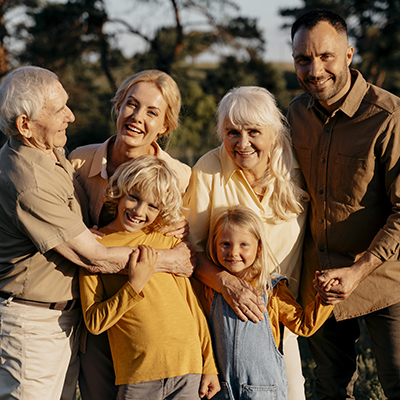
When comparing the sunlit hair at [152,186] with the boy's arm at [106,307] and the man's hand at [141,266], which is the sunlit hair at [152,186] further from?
the boy's arm at [106,307]

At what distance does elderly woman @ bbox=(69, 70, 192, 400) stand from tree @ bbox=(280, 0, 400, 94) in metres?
13.9

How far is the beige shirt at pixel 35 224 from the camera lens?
2.29 meters

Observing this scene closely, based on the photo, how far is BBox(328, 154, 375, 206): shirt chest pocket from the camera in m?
2.84

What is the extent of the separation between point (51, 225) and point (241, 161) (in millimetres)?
1230

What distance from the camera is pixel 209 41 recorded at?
50.5ft

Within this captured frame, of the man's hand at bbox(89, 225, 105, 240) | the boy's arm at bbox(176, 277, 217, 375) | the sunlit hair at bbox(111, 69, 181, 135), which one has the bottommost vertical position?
the boy's arm at bbox(176, 277, 217, 375)

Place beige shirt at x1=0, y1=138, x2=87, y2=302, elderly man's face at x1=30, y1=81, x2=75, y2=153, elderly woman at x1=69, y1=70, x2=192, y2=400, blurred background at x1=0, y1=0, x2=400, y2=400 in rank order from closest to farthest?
beige shirt at x1=0, y1=138, x2=87, y2=302, elderly man's face at x1=30, y1=81, x2=75, y2=153, elderly woman at x1=69, y1=70, x2=192, y2=400, blurred background at x1=0, y1=0, x2=400, y2=400

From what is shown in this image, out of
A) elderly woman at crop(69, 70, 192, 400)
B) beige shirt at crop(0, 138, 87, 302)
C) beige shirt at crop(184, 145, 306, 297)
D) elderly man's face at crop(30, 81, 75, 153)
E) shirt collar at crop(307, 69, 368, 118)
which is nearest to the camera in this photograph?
beige shirt at crop(0, 138, 87, 302)

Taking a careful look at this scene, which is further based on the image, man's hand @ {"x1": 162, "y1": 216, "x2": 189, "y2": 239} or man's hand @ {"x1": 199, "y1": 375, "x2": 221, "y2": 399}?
man's hand @ {"x1": 162, "y1": 216, "x2": 189, "y2": 239}

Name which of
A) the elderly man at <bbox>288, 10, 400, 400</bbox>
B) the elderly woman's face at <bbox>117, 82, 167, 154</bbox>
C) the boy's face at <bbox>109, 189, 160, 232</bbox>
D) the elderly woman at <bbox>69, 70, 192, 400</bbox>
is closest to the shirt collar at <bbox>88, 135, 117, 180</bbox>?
the elderly woman at <bbox>69, 70, 192, 400</bbox>

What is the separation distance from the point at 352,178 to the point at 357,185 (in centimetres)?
5

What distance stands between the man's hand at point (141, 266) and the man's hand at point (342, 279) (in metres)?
0.95

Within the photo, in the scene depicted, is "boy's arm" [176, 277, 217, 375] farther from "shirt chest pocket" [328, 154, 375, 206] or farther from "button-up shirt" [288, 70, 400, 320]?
"shirt chest pocket" [328, 154, 375, 206]

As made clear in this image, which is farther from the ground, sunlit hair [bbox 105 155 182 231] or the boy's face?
sunlit hair [bbox 105 155 182 231]
